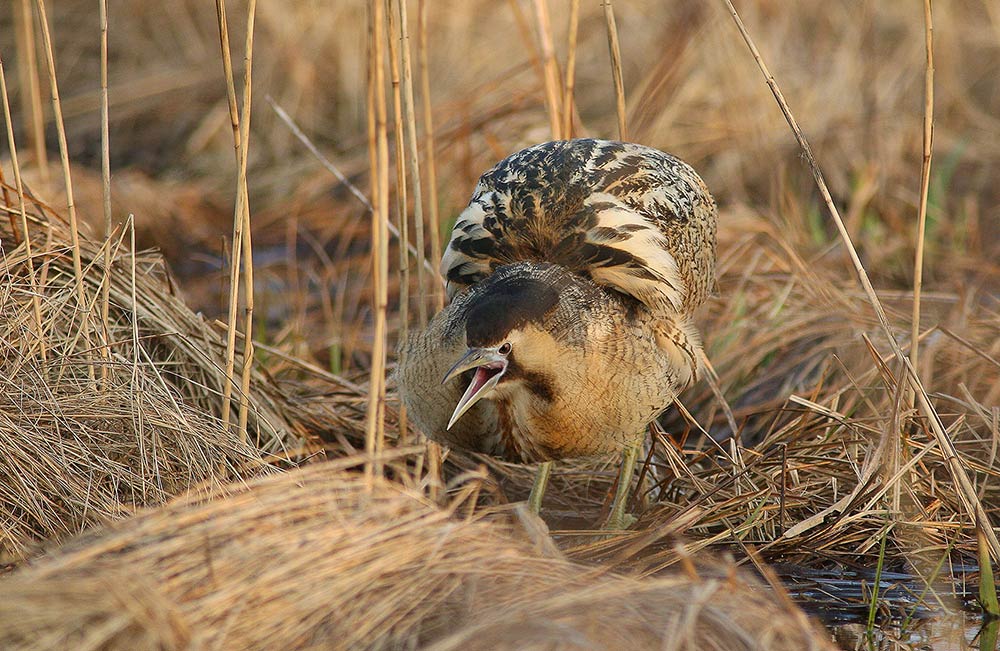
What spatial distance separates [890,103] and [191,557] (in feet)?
16.8

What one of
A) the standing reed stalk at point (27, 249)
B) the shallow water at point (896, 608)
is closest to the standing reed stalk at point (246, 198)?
the standing reed stalk at point (27, 249)

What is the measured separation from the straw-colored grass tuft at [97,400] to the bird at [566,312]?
0.46 m

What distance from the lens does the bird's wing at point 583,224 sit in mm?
2965

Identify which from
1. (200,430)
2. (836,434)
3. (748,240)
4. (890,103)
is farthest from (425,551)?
(890,103)

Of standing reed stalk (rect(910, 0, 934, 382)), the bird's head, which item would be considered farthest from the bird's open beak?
standing reed stalk (rect(910, 0, 934, 382))

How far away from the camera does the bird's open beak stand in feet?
7.91

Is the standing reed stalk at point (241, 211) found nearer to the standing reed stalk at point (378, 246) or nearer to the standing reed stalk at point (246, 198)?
the standing reed stalk at point (246, 198)

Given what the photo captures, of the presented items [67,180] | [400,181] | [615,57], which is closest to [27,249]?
[67,180]

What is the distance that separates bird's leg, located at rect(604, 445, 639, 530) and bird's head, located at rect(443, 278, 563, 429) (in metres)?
0.53

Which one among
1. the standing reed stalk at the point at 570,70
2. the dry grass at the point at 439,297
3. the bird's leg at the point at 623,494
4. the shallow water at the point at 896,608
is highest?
the standing reed stalk at the point at 570,70

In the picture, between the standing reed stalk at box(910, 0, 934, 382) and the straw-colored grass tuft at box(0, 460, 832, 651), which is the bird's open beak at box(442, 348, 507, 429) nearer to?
the straw-colored grass tuft at box(0, 460, 832, 651)

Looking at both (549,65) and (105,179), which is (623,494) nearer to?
(549,65)

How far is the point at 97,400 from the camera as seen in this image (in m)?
2.60

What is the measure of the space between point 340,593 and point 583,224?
142cm
